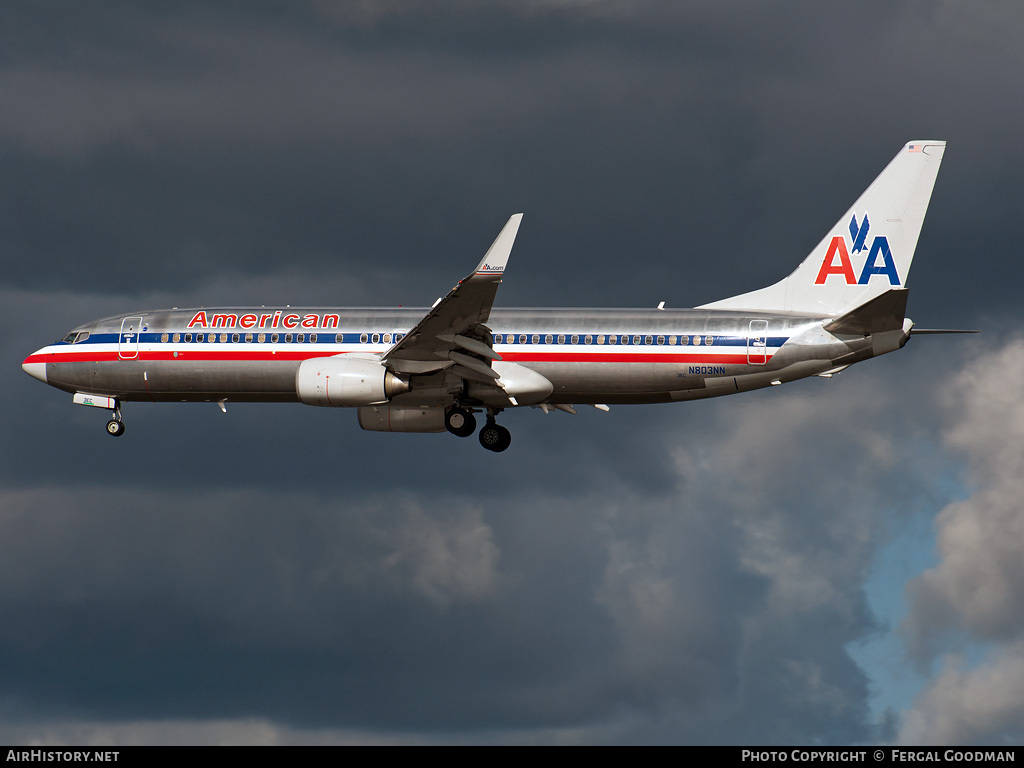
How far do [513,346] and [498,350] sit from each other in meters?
0.70

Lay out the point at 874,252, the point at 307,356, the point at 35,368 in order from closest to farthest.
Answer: the point at 307,356 → the point at 874,252 → the point at 35,368

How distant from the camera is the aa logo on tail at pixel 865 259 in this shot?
70.4m

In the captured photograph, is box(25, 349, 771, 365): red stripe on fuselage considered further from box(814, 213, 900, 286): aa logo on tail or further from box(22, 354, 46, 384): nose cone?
box(814, 213, 900, 286): aa logo on tail

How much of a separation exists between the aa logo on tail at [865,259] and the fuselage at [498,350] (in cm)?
490

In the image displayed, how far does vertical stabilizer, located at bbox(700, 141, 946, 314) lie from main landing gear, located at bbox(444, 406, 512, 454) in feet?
36.6

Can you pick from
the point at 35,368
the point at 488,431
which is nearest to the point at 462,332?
the point at 488,431

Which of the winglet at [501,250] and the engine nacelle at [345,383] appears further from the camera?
the engine nacelle at [345,383]

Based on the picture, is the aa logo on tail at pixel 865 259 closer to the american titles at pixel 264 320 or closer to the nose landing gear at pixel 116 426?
the american titles at pixel 264 320

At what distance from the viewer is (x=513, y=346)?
68625 mm

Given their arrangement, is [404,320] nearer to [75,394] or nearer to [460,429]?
[460,429]

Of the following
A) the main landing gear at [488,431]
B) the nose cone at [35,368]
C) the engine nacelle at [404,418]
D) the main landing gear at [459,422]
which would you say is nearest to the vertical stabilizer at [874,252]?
the main landing gear at [488,431]

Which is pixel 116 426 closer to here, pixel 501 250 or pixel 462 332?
pixel 462 332
